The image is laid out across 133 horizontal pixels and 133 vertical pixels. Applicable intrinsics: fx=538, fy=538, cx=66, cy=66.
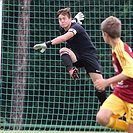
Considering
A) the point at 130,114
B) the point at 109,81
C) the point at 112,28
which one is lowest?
the point at 130,114

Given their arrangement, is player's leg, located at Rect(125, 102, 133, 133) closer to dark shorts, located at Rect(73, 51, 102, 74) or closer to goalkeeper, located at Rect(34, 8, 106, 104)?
goalkeeper, located at Rect(34, 8, 106, 104)

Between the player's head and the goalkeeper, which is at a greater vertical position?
the player's head

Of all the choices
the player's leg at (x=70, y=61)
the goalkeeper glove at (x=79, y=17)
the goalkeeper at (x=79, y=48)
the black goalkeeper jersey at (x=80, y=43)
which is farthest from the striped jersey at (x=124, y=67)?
the goalkeeper glove at (x=79, y=17)

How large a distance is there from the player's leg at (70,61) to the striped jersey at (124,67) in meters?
1.63

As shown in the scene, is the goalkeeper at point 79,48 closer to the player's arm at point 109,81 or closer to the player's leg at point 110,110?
the player's leg at point 110,110

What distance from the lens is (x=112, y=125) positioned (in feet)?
17.8

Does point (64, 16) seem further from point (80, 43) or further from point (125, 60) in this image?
point (125, 60)

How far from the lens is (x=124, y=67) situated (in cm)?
507

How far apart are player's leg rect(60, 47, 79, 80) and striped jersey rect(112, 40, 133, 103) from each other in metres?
1.63

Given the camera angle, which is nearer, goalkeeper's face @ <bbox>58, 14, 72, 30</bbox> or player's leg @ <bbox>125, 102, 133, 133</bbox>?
player's leg @ <bbox>125, 102, 133, 133</bbox>

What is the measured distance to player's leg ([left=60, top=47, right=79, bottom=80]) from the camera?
694cm

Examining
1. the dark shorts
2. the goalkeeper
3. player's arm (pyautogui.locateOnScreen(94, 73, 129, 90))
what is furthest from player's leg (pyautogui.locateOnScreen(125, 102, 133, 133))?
the dark shorts

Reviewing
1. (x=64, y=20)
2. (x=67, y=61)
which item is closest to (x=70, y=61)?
(x=67, y=61)

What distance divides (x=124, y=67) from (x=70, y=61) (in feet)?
6.75
